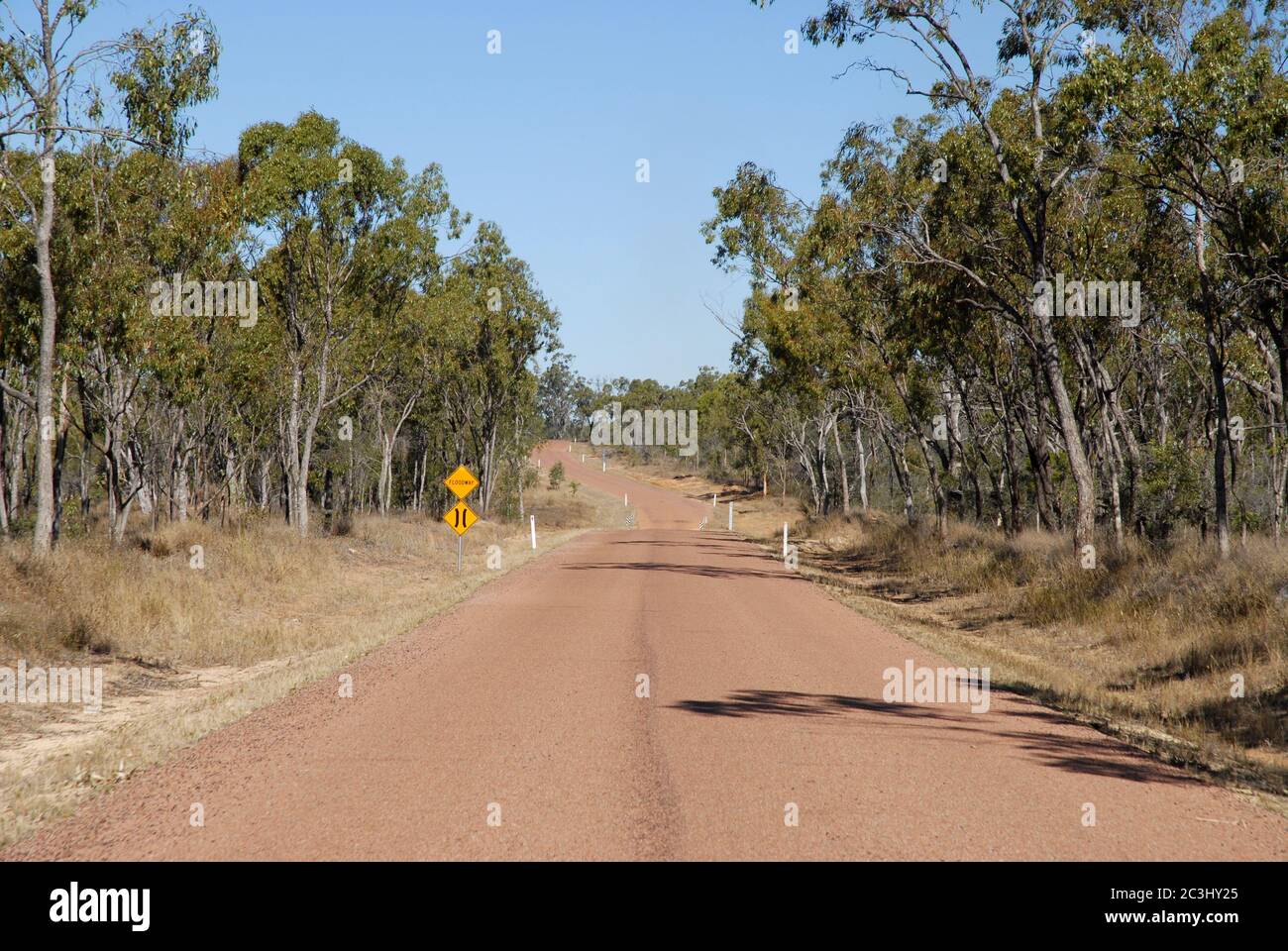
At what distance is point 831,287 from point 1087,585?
51.5 feet

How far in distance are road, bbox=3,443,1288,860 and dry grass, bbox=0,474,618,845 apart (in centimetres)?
67

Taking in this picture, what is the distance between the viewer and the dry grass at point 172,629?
844 centimetres

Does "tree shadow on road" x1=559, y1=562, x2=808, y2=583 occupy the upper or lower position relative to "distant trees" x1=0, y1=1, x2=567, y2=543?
lower

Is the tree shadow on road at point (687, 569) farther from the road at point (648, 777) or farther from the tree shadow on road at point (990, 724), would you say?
the tree shadow on road at point (990, 724)

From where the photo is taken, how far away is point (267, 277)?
98.5 ft

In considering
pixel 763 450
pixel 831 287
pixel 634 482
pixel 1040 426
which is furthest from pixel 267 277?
pixel 634 482

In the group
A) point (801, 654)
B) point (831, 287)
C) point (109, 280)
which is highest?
point (831, 287)

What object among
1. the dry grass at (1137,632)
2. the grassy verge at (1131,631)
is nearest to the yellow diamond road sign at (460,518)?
the grassy verge at (1131,631)

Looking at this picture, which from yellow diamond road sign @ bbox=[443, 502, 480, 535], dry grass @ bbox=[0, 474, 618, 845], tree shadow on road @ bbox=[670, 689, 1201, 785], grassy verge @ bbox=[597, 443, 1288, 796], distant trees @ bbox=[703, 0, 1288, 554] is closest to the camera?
tree shadow on road @ bbox=[670, 689, 1201, 785]

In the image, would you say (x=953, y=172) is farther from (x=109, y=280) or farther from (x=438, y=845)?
(x=438, y=845)

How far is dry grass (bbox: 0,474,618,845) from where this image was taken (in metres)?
8.44

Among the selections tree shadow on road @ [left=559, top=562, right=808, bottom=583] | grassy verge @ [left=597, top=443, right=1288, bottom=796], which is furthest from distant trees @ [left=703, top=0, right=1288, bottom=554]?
tree shadow on road @ [left=559, top=562, right=808, bottom=583]

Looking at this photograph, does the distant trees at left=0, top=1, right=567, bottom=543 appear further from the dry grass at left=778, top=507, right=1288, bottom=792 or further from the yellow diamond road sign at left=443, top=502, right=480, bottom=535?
the dry grass at left=778, top=507, right=1288, bottom=792

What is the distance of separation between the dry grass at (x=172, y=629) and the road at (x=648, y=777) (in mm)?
672
